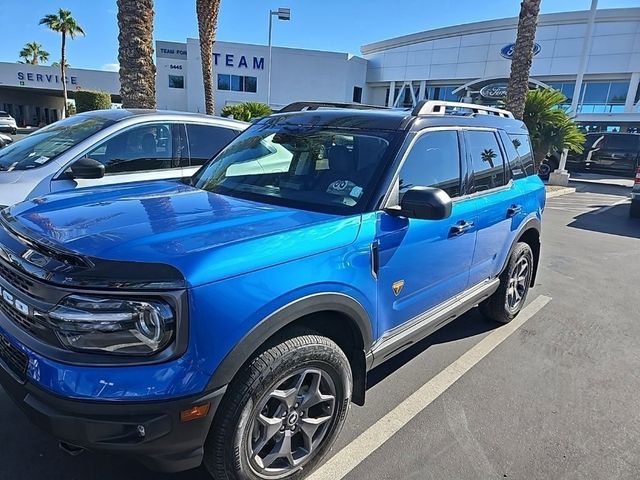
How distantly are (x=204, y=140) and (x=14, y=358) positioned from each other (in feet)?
12.9

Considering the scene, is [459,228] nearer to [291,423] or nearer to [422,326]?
[422,326]

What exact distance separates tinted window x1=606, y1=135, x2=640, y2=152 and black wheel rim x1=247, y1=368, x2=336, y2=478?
22.2m

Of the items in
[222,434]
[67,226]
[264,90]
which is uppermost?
[264,90]

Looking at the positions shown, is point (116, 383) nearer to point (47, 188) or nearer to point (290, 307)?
point (290, 307)

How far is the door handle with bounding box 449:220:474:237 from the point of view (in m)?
3.12

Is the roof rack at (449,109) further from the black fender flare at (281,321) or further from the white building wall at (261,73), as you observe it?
the white building wall at (261,73)

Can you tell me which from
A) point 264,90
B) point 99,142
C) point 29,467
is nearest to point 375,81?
point 264,90

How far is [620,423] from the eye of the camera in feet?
9.90

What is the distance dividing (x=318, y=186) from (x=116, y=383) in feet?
5.27

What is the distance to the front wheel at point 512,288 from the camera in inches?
169

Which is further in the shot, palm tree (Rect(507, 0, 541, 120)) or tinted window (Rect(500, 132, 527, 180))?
palm tree (Rect(507, 0, 541, 120))

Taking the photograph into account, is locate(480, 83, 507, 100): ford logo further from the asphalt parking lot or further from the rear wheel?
the asphalt parking lot

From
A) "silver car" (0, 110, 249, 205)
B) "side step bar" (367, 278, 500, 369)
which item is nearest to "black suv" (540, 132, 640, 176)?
"silver car" (0, 110, 249, 205)

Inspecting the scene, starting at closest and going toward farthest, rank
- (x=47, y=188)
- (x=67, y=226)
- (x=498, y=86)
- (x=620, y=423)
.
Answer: (x=67, y=226), (x=620, y=423), (x=47, y=188), (x=498, y=86)
